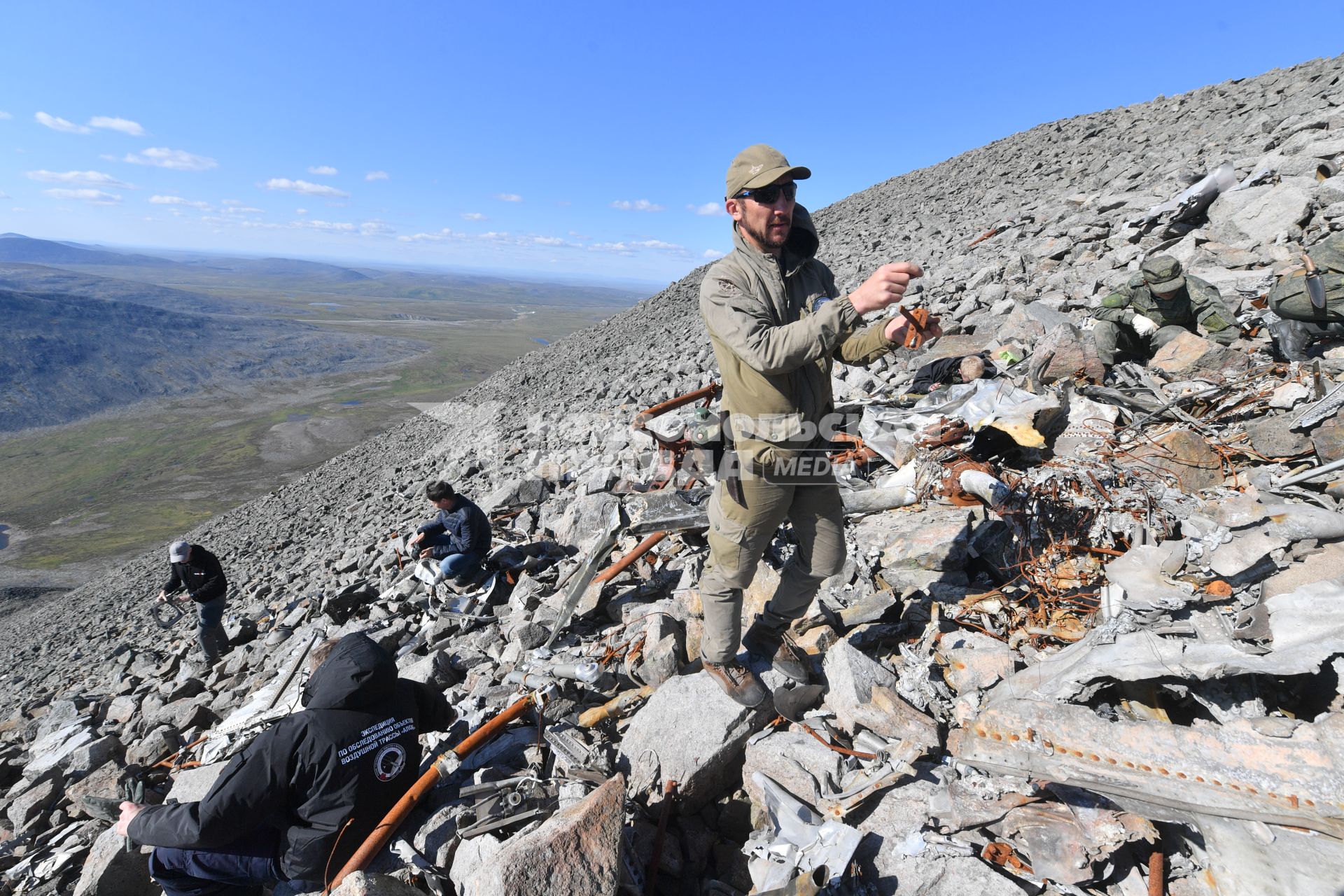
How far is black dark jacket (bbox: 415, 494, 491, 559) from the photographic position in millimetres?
5895

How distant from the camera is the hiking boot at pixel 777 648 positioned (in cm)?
316

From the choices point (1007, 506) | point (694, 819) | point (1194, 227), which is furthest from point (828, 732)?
point (1194, 227)

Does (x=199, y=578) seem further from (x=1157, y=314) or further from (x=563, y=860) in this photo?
(x=1157, y=314)

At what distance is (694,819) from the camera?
2779 mm

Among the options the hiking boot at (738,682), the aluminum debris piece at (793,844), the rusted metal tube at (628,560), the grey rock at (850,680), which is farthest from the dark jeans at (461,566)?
the aluminum debris piece at (793,844)

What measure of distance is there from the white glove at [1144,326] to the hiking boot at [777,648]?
4.61m

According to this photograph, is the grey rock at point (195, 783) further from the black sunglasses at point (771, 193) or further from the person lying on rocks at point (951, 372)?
the person lying on rocks at point (951, 372)

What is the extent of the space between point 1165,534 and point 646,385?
963 cm

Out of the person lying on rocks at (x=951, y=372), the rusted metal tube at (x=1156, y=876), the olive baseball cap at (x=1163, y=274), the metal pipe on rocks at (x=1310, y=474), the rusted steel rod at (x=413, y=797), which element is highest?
the olive baseball cap at (x=1163, y=274)

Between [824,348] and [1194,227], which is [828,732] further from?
[1194,227]

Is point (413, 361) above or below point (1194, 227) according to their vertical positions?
below

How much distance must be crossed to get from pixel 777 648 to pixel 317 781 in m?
2.35

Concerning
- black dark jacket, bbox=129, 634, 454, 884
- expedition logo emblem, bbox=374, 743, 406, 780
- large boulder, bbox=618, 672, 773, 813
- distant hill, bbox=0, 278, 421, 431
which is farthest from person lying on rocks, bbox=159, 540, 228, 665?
distant hill, bbox=0, 278, 421, 431

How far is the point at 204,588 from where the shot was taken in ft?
23.1
